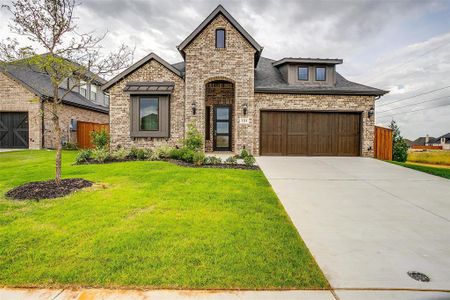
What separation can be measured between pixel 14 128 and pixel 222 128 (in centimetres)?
1361

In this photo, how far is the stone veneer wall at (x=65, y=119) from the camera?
660 inches

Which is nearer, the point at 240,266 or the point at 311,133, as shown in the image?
the point at 240,266

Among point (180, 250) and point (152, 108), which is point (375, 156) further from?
point (180, 250)

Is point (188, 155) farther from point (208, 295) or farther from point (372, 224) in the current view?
point (208, 295)

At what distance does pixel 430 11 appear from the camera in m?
9.31

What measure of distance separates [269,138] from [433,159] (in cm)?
1380

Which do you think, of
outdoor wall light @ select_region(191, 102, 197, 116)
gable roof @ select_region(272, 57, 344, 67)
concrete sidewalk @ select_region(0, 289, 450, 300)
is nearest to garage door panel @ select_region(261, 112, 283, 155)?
gable roof @ select_region(272, 57, 344, 67)

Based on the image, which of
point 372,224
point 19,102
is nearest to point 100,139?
point 19,102

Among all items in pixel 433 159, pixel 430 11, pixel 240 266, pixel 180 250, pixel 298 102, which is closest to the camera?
pixel 240 266

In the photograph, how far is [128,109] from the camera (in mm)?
13477

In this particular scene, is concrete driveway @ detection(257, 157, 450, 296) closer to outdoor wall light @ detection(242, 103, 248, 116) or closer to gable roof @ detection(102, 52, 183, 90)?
outdoor wall light @ detection(242, 103, 248, 116)

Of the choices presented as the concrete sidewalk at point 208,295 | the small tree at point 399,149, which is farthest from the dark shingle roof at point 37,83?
the small tree at point 399,149

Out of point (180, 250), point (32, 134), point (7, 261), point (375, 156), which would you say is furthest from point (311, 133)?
point (32, 134)

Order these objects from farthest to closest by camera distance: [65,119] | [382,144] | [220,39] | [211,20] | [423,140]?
1. [423,140]
2. [65,119]
3. [382,144]
4. [220,39]
5. [211,20]
